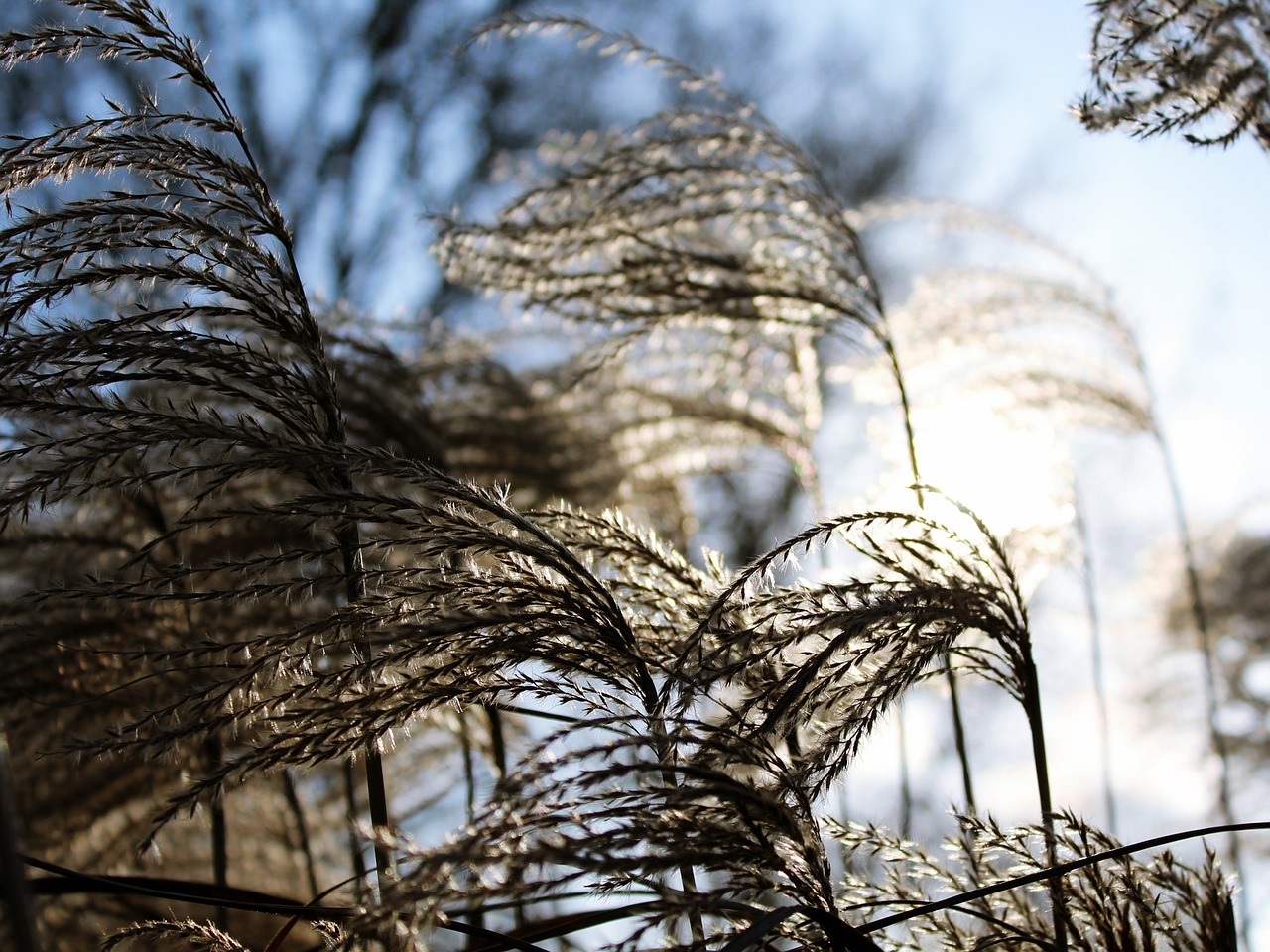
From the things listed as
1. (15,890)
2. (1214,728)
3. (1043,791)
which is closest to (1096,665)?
(1214,728)

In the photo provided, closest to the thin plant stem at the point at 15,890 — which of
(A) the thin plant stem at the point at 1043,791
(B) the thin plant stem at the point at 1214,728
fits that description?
(A) the thin plant stem at the point at 1043,791

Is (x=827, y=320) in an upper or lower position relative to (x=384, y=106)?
lower

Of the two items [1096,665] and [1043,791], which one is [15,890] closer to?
[1043,791]

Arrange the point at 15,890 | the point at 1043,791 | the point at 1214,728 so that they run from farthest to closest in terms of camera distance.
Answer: the point at 1214,728 → the point at 1043,791 → the point at 15,890

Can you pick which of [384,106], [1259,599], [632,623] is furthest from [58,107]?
[1259,599]

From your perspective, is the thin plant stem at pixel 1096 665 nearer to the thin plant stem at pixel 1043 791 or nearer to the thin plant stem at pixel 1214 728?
the thin plant stem at pixel 1214 728

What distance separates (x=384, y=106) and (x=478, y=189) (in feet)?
2.49

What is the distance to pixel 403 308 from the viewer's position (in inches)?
99.3

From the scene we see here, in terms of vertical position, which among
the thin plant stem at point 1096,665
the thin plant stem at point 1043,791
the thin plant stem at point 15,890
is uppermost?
the thin plant stem at point 1096,665

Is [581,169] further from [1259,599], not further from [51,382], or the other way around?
[1259,599]

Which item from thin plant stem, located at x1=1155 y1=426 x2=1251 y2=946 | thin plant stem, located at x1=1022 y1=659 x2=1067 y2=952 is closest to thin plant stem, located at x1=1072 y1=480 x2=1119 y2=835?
thin plant stem, located at x1=1155 y1=426 x2=1251 y2=946

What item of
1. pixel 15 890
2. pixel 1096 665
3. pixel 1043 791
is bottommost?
pixel 15 890

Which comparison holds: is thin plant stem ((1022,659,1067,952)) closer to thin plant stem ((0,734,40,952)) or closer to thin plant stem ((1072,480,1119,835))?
thin plant stem ((0,734,40,952))

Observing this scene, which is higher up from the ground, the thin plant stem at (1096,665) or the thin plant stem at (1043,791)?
the thin plant stem at (1096,665)
